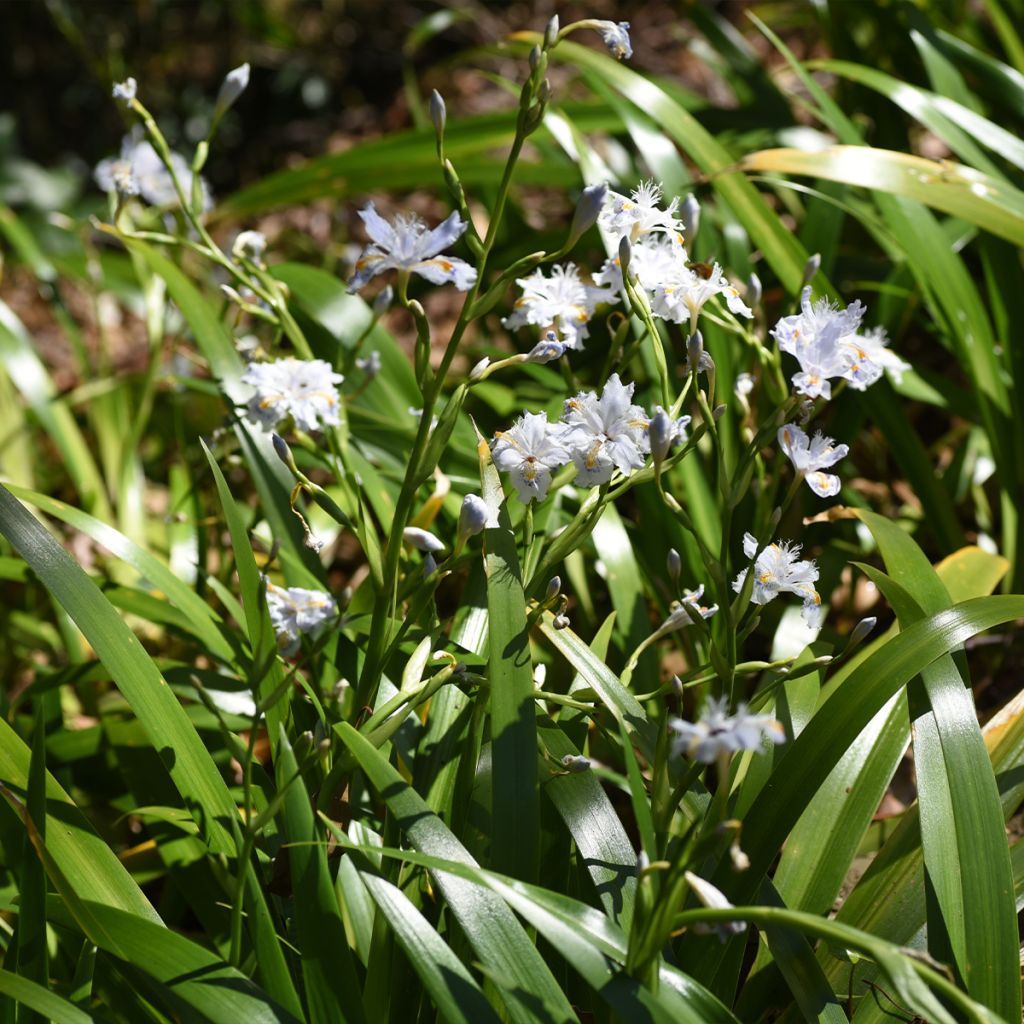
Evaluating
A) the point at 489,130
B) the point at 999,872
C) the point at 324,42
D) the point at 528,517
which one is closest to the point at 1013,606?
the point at 999,872

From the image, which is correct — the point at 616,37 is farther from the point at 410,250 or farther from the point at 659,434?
the point at 659,434

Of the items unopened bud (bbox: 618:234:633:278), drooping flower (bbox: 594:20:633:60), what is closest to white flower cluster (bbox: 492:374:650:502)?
unopened bud (bbox: 618:234:633:278)

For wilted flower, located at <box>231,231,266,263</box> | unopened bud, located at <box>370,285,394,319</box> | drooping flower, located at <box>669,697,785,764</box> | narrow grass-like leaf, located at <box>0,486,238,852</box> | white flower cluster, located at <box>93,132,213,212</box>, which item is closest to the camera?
drooping flower, located at <box>669,697,785,764</box>

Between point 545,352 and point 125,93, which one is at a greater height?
point 125,93

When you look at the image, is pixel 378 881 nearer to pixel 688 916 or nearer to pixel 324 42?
pixel 688 916

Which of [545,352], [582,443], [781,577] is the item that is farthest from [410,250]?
[781,577]

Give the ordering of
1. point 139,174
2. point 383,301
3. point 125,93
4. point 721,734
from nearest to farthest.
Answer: point 721,734 → point 383,301 → point 125,93 → point 139,174

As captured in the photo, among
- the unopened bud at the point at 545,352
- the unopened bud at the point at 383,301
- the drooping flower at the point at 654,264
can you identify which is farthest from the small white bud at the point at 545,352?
the unopened bud at the point at 383,301

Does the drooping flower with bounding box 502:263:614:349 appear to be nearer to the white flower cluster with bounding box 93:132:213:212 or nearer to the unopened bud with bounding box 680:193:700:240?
the unopened bud with bounding box 680:193:700:240
